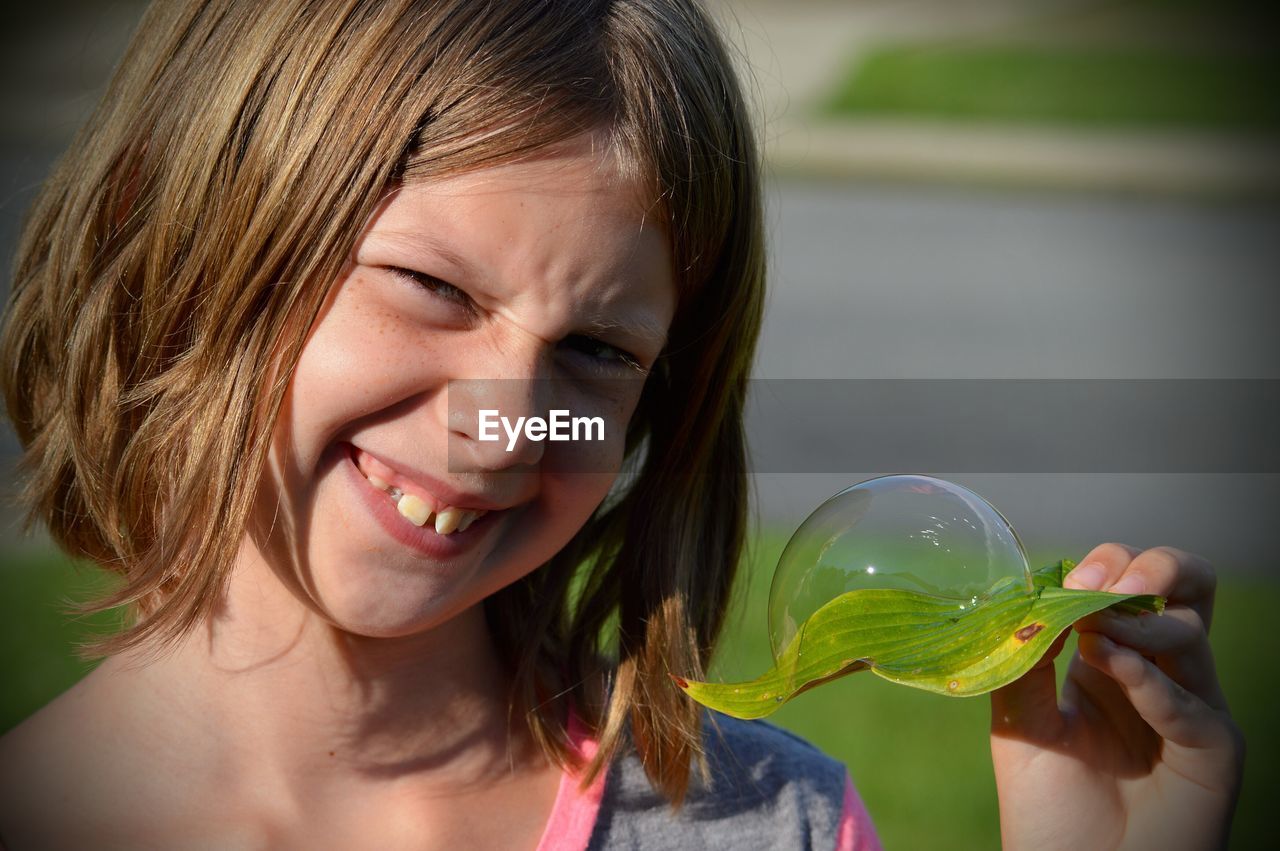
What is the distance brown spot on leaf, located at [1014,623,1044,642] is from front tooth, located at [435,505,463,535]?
69cm

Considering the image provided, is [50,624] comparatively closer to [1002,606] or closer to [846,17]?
[1002,606]

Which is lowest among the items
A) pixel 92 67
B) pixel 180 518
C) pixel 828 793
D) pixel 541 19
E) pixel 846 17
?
pixel 828 793

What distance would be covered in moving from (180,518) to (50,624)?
3.21 meters

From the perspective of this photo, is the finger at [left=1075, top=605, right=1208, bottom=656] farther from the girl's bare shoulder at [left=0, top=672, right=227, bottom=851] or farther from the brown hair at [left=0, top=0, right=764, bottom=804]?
the girl's bare shoulder at [left=0, top=672, right=227, bottom=851]

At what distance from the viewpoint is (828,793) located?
205 cm

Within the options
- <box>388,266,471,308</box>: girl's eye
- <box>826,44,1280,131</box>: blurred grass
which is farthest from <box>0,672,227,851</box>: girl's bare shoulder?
<box>826,44,1280,131</box>: blurred grass

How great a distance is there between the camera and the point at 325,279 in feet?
5.27

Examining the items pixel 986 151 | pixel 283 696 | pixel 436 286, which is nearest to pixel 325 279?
pixel 436 286

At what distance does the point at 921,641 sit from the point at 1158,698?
37cm

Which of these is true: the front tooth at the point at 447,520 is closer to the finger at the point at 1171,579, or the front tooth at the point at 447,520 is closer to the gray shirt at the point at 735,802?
the gray shirt at the point at 735,802

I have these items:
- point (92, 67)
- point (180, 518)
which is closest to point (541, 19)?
point (180, 518)

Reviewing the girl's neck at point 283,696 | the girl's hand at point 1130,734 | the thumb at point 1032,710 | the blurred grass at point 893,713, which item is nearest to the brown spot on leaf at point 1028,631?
the girl's hand at point 1130,734

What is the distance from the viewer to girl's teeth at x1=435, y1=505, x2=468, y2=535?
168cm

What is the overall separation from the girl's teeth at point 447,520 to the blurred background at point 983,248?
0.89 meters
